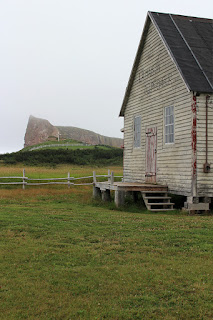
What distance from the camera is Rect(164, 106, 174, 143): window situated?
1523cm

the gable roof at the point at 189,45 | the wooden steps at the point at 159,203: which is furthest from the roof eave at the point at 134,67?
the wooden steps at the point at 159,203

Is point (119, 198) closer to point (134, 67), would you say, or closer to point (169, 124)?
point (169, 124)

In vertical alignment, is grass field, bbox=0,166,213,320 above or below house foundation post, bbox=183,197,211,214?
below

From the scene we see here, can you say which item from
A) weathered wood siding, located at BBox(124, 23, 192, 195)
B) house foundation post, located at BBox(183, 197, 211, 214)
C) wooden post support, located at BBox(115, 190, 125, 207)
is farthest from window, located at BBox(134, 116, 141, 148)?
house foundation post, located at BBox(183, 197, 211, 214)

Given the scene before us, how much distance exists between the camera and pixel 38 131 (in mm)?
106812

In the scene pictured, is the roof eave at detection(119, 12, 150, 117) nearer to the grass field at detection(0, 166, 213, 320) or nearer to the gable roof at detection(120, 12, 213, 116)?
the gable roof at detection(120, 12, 213, 116)

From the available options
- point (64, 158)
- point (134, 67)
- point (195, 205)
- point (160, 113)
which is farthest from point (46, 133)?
point (195, 205)

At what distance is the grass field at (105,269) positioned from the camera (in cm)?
471

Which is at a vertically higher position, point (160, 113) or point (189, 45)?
point (189, 45)

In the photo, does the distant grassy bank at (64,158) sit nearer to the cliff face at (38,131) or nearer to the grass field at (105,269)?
the grass field at (105,269)

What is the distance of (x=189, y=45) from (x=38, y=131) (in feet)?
310

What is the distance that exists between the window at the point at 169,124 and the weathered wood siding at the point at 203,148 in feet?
5.66

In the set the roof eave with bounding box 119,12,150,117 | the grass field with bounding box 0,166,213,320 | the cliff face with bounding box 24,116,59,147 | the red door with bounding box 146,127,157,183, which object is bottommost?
the grass field with bounding box 0,166,213,320

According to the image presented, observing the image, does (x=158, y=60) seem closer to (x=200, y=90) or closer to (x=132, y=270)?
(x=200, y=90)
